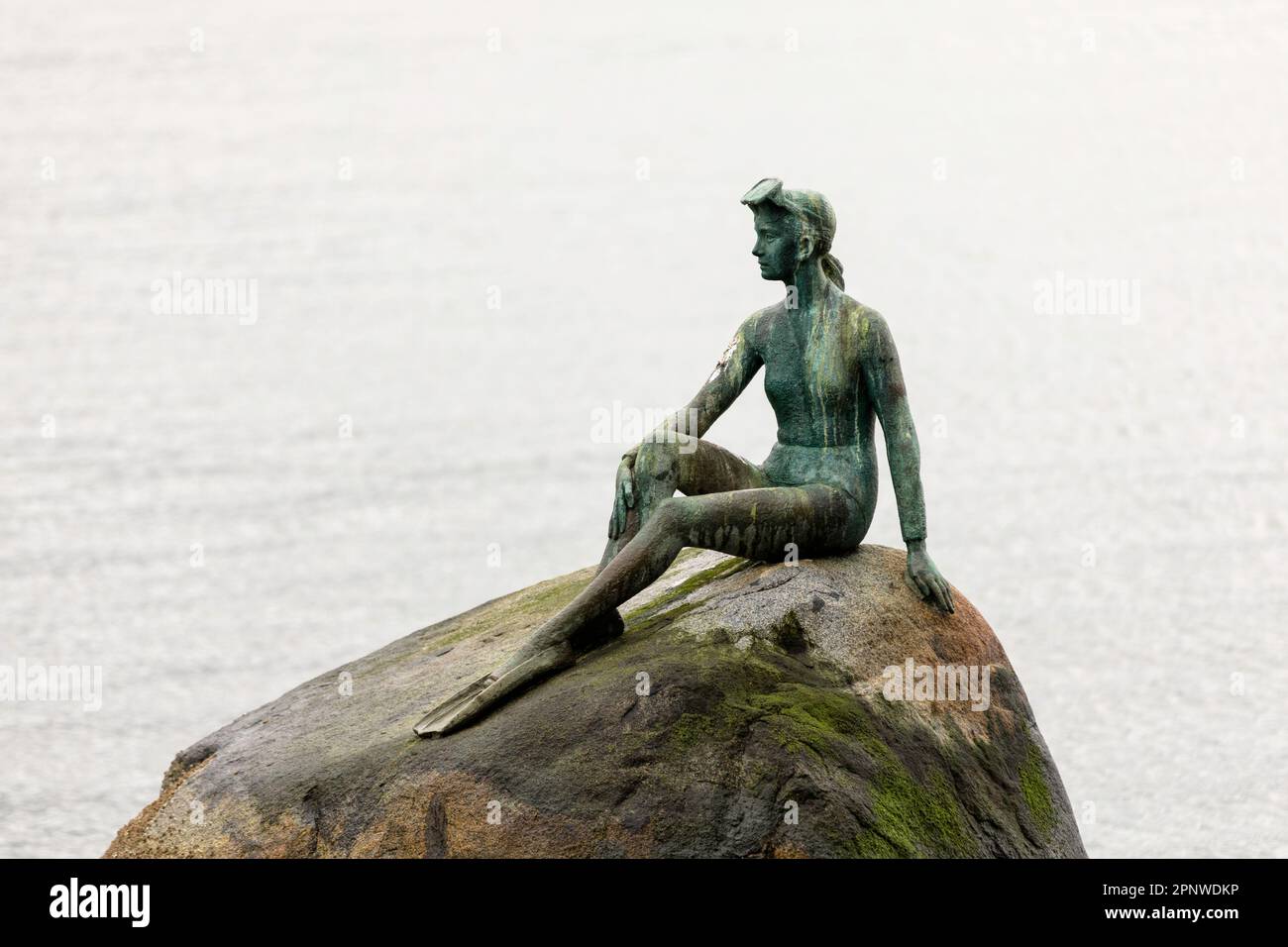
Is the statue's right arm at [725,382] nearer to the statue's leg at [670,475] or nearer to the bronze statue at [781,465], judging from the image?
the bronze statue at [781,465]

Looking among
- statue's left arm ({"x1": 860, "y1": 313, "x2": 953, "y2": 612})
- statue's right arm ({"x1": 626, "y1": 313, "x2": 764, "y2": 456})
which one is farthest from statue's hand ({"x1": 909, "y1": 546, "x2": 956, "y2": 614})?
statue's right arm ({"x1": 626, "y1": 313, "x2": 764, "y2": 456})

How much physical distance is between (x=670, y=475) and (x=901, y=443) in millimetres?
1104

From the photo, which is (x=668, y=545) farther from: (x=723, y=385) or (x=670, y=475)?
(x=723, y=385)

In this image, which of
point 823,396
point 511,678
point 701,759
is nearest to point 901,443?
point 823,396

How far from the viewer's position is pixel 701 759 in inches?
376

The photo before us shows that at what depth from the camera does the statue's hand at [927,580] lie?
10.5 meters

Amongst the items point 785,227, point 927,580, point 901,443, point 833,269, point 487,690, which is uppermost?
point 785,227

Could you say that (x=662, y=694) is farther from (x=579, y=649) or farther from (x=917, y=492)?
(x=917, y=492)

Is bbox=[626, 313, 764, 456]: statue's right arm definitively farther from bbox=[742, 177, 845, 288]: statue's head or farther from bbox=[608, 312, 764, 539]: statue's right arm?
bbox=[742, 177, 845, 288]: statue's head

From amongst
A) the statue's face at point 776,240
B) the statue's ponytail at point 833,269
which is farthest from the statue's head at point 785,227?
the statue's ponytail at point 833,269

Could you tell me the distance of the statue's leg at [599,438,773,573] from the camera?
10281 millimetres

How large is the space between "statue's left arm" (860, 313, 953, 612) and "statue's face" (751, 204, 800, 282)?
1.53ft

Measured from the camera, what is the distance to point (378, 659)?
12.2 m

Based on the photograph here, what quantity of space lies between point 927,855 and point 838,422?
6.99ft
